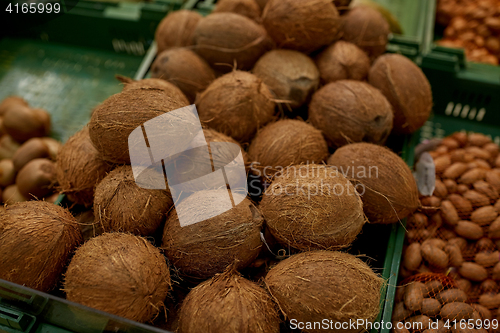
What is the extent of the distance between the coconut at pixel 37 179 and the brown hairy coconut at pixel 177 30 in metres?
0.82

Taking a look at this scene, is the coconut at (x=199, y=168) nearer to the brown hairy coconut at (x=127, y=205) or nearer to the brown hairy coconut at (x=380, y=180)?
the brown hairy coconut at (x=127, y=205)

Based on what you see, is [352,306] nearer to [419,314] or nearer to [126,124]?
[419,314]

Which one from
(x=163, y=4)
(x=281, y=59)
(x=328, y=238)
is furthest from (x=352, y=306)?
(x=163, y=4)

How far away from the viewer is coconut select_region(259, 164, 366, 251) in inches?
43.3

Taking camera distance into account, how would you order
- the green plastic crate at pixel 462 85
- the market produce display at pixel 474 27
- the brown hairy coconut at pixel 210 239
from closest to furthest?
the brown hairy coconut at pixel 210 239 → the green plastic crate at pixel 462 85 → the market produce display at pixel 474 27

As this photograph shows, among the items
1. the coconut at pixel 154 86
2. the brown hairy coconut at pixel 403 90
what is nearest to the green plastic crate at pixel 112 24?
the coconut at pixel 154 86

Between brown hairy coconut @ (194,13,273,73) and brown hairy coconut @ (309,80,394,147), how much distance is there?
0.40 m

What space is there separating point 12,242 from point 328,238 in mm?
905

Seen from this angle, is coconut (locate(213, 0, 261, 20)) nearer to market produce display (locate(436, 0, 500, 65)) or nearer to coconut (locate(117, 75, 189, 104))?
coconut (locate(117, 75, 189, 104))

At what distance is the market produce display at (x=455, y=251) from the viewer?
129 cm

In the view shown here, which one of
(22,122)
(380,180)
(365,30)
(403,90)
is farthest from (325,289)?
(22,122)

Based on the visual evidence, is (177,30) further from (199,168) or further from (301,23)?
(199,168)

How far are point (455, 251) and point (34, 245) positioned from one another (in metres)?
1.50

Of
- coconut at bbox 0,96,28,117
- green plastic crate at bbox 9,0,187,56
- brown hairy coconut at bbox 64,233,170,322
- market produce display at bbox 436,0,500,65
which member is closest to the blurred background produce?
brown hairy coconut at bbox 64,233,170,322
